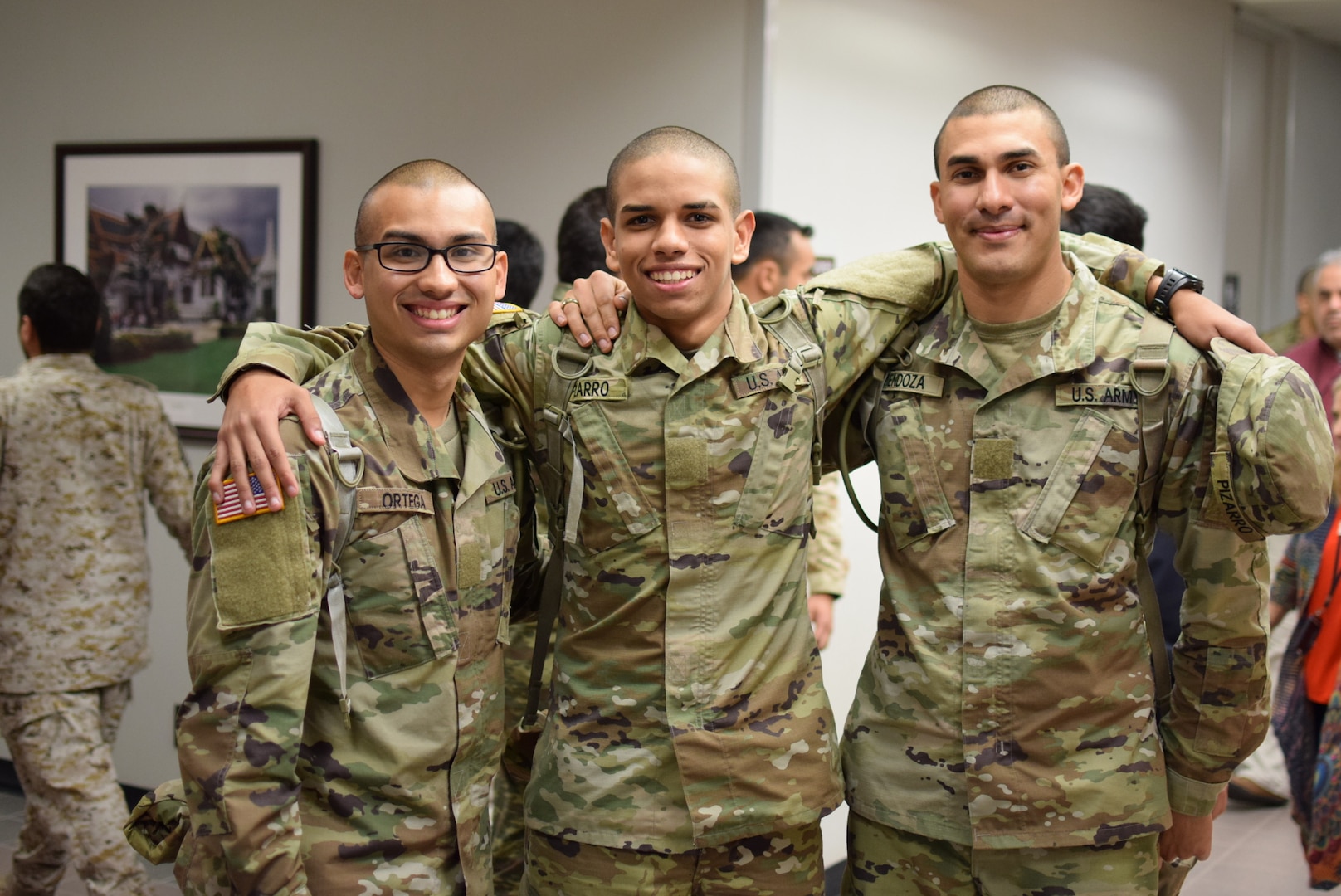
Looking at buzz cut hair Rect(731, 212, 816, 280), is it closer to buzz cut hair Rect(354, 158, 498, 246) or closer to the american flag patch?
buzz cut hair Rect(354, 158, 498, 246)

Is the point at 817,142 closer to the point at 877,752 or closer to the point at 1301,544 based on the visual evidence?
the point at 1301,544

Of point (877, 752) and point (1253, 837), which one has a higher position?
point (877, 752)

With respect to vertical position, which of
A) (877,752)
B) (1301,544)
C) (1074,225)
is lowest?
(877,752)

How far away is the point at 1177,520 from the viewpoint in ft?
6.82


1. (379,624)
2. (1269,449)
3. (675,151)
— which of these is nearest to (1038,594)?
(1269,449)

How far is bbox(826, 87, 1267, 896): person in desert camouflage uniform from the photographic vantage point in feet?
6.60

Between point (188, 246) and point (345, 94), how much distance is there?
850 mm

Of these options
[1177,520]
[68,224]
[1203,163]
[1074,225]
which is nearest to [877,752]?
[1177,520]

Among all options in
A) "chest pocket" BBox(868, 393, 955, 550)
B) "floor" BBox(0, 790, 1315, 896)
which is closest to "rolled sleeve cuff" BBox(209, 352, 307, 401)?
"chest pocket" BBox(868, 393, 955, 550)

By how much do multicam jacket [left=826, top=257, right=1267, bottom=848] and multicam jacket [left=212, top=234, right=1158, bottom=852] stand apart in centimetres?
20

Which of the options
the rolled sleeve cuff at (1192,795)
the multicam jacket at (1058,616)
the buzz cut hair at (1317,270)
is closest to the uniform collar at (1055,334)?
the multicam jacket at (1058,616)

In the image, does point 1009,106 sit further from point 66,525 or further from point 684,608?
point 66,525

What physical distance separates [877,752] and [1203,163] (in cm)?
523

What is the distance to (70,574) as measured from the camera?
3586 mm
